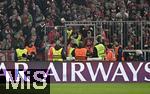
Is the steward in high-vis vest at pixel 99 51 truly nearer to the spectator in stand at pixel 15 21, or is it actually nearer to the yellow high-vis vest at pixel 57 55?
the yellow high-vis vest at pixel 57 55

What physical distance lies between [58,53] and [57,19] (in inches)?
159

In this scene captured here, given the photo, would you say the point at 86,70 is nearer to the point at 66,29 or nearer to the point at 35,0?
the point at 66,29

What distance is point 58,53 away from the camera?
2222 centimetres

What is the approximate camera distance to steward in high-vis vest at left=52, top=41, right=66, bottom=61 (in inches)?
873

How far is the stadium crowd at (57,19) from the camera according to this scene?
23.8 m

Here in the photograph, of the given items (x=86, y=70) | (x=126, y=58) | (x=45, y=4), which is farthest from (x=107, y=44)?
(x=45, y=4)

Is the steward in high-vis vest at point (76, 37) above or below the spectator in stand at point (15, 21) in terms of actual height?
below

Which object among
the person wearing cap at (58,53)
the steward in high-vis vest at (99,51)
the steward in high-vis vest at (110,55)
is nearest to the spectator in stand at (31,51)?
the person wearing cap at (58,53)

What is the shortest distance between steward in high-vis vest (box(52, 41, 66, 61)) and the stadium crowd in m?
1.09

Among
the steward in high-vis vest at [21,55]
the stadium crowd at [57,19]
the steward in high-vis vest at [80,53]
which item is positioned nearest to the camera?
the steward in high-vis vest at [80,53]

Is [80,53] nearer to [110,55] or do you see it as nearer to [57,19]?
[110,55]

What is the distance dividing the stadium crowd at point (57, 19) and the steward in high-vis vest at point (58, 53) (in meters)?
1.09

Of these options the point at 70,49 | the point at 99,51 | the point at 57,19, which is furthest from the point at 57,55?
the point at 57,19

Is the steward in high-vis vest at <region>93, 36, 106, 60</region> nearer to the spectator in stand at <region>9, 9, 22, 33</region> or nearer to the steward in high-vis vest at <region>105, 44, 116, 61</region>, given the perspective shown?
the steward in high-vis vest at <region>105, 44, 116, 61</region>
